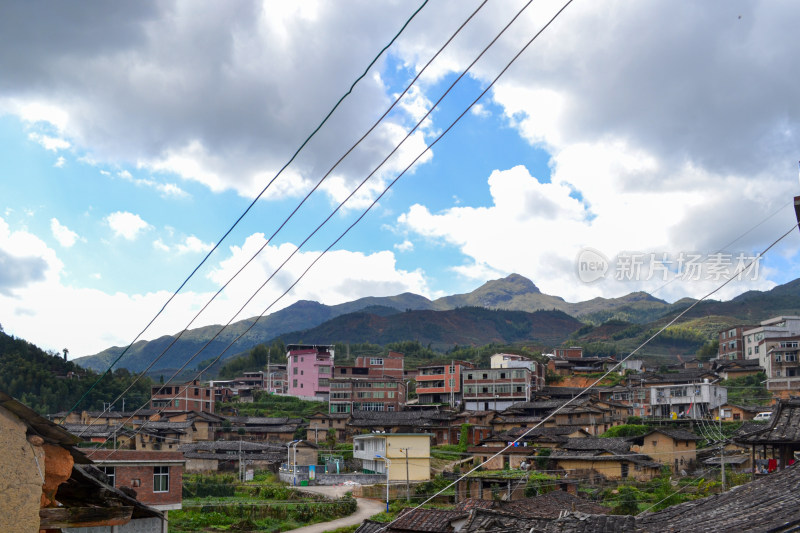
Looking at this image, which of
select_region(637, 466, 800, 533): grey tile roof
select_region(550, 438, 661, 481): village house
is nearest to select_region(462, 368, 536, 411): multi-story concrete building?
select_region(550, 438, 661, 481): village house

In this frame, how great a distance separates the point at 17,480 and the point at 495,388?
57.4 meters

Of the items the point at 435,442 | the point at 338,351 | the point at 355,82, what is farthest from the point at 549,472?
the point at 338,351

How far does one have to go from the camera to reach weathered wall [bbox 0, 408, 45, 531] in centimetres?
572

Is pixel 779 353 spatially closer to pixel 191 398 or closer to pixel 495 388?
pixel 495 388

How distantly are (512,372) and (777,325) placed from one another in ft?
102

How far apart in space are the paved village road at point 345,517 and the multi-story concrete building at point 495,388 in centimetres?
2171

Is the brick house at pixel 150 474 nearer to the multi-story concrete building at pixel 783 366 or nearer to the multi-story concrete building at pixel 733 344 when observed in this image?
the multi-story concrete building at pixel 783 366

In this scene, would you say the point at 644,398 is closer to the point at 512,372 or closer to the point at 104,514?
the point at 512,372

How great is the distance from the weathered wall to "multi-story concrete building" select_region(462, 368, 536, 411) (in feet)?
187

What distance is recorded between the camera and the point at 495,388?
61.1m

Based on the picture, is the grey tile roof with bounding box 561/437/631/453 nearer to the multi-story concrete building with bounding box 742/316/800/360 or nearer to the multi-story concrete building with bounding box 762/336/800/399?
the multi-story concrete building with bounding box 762/336/800/399

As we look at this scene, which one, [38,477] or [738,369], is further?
Result: [738,369]

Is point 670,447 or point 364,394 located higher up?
point 364,394

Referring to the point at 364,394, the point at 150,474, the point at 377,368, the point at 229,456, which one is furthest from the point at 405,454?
the point at 377,368
